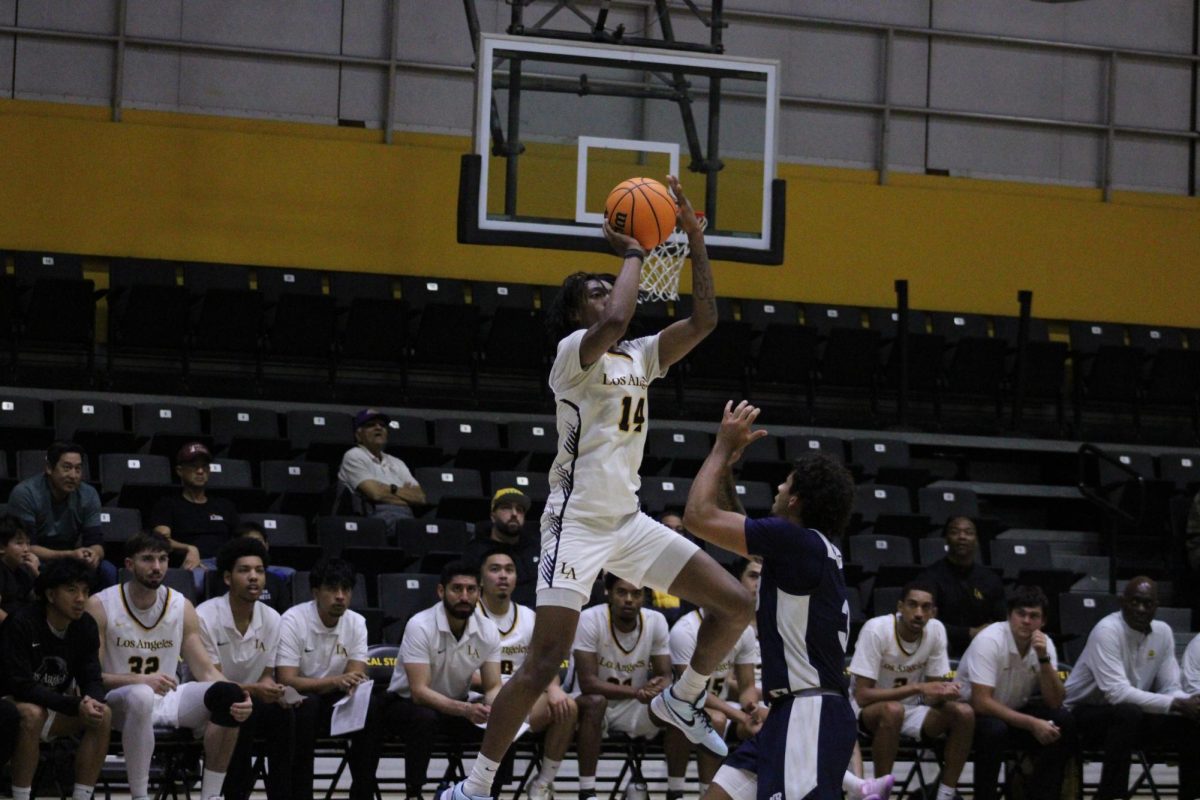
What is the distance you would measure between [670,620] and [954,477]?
609 cm

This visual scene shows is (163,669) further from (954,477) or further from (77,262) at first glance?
(954,477)

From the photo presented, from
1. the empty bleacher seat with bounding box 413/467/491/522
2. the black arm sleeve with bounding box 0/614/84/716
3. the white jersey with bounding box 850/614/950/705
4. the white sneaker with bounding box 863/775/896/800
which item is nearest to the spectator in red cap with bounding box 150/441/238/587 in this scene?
the empty bleacher seat with bounding box 413/467/491/522

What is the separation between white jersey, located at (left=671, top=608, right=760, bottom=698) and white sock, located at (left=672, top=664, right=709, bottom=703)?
9.55 ft

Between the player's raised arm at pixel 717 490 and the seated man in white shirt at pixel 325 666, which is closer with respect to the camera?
the player's raised arm at pixel 717 490

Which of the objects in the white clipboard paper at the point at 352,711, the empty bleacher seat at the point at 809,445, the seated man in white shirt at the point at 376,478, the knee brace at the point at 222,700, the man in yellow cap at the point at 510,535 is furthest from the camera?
the empty bleacher seat at the point at 809,445

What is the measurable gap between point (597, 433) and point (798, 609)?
1109mm

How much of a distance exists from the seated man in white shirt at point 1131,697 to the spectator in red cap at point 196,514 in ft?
17.7

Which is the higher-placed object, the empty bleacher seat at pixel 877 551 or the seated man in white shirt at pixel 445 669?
the empty bleacher seat at pixel 877 551

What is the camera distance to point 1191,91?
18.0 metres

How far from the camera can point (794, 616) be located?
5.48 metres

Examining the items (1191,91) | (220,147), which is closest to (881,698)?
(220,147)

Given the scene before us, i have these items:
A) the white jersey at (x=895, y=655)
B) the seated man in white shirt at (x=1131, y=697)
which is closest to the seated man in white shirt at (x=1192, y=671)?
the seated man in white shirt at (x=1131, y=697)

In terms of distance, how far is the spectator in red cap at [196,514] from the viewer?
410 inches

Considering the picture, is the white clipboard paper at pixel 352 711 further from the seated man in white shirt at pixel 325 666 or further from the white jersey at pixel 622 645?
the white jersey at pixel 622 645
